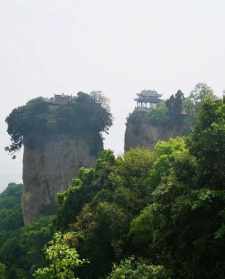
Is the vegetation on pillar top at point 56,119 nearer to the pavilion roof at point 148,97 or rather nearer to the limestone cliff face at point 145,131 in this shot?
the limestone cliff face at point 145,131

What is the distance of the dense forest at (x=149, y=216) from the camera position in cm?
1305

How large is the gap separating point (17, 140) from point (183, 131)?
16.1 m

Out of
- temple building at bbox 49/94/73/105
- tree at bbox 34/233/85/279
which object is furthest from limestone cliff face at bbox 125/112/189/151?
tree at bbox 34/233/85/279

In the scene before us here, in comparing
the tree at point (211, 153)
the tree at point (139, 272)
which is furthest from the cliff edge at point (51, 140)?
the tree at point (139, 272)

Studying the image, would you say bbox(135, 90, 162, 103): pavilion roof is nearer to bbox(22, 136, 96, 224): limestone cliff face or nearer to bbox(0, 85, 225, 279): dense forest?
bbox(22, 136, 96, 224): limestone cliff face

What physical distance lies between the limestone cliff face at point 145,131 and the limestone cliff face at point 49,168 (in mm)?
4786

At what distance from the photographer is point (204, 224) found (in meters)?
13.5

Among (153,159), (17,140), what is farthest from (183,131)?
(153,159)

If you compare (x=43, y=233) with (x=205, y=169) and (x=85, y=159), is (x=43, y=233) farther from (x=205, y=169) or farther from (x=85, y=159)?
(x=205, y=169)

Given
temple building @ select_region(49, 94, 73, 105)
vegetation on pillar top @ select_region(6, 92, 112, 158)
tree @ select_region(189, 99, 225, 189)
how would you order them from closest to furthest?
tree @ select_region(189, 99, 225, 189) < vegetation on pillar top @ select_region(6, 92, 112, 158) < temple building @ select_region(49, 94, 73, 105)

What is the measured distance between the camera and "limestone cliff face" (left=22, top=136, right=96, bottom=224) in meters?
46.7

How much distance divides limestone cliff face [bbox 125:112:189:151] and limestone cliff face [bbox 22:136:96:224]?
4786mm

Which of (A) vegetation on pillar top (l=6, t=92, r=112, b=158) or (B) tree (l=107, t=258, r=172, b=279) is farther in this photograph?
(A) vegetation on pillar top (l=6, t=92, r=112, b=158)

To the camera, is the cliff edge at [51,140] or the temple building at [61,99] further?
the temple building at [61,99]
